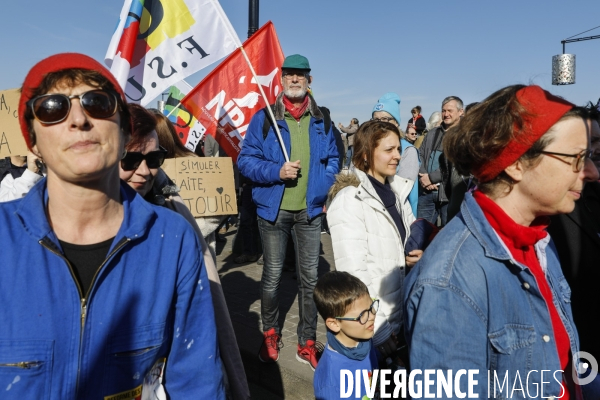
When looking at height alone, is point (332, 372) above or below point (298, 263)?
below

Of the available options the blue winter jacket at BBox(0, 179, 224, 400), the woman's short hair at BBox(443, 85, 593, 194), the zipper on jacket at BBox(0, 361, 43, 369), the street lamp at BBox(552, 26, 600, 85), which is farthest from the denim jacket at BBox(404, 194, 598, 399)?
the street lamp at BBox(552, 26, 600, 85)

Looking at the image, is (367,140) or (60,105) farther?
(367,140)

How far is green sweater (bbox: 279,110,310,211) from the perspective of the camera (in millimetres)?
4504

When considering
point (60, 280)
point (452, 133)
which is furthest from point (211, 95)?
point (60, 280)

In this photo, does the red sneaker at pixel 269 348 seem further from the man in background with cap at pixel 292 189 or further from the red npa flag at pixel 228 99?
the red npa flag at pixel 228 99

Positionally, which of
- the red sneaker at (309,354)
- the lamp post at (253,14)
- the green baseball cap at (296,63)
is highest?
the lamp post at (253,14)

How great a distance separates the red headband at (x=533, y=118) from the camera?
5.79ft

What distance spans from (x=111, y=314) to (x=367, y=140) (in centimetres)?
248

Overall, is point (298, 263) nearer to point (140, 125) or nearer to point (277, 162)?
point (277, 162)

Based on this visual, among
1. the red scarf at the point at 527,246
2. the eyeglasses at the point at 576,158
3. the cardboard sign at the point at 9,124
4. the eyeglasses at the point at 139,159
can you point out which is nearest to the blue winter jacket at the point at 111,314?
the eyeglasses at the point at 139,159

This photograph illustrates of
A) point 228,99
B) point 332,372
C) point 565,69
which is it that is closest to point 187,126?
point 228,99

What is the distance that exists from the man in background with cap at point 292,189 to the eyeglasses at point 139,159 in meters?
1.90

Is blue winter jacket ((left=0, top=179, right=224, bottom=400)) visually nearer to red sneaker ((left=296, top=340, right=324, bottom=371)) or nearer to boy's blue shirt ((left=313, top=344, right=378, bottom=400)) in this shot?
boy's blue shirt ((left=313, top=344, right=378, bottom=400))

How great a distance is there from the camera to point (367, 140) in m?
3.64
